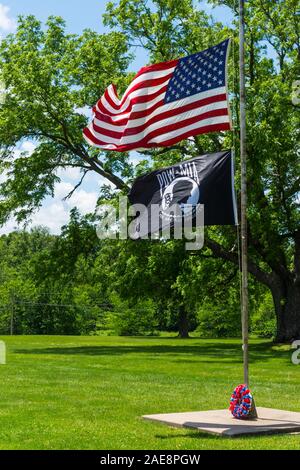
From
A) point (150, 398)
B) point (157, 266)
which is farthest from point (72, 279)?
point (150, 398)

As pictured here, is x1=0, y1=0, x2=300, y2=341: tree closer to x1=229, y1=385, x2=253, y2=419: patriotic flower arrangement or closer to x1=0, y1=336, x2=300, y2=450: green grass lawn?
x1=0, y1=336, x2=300, y2=450: green grass lawn

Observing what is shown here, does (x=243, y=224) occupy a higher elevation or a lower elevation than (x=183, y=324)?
higher

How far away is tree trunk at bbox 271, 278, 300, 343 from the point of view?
33197 millimetres

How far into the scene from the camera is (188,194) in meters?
11.4

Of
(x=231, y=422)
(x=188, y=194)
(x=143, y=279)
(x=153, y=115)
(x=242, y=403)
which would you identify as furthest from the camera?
(x=143, y=279)

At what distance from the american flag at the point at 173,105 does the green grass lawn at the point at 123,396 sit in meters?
4.35

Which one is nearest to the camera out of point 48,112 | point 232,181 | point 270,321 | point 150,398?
point 232,181

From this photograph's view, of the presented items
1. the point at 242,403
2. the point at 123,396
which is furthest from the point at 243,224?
the point at 123,396

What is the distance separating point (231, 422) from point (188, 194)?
3367 mm

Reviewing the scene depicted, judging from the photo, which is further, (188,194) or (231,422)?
(188,194)

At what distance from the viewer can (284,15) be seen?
32.0 metres

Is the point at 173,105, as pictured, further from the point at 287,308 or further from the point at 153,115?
the point at 287,308

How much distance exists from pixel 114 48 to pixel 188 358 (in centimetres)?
1572
